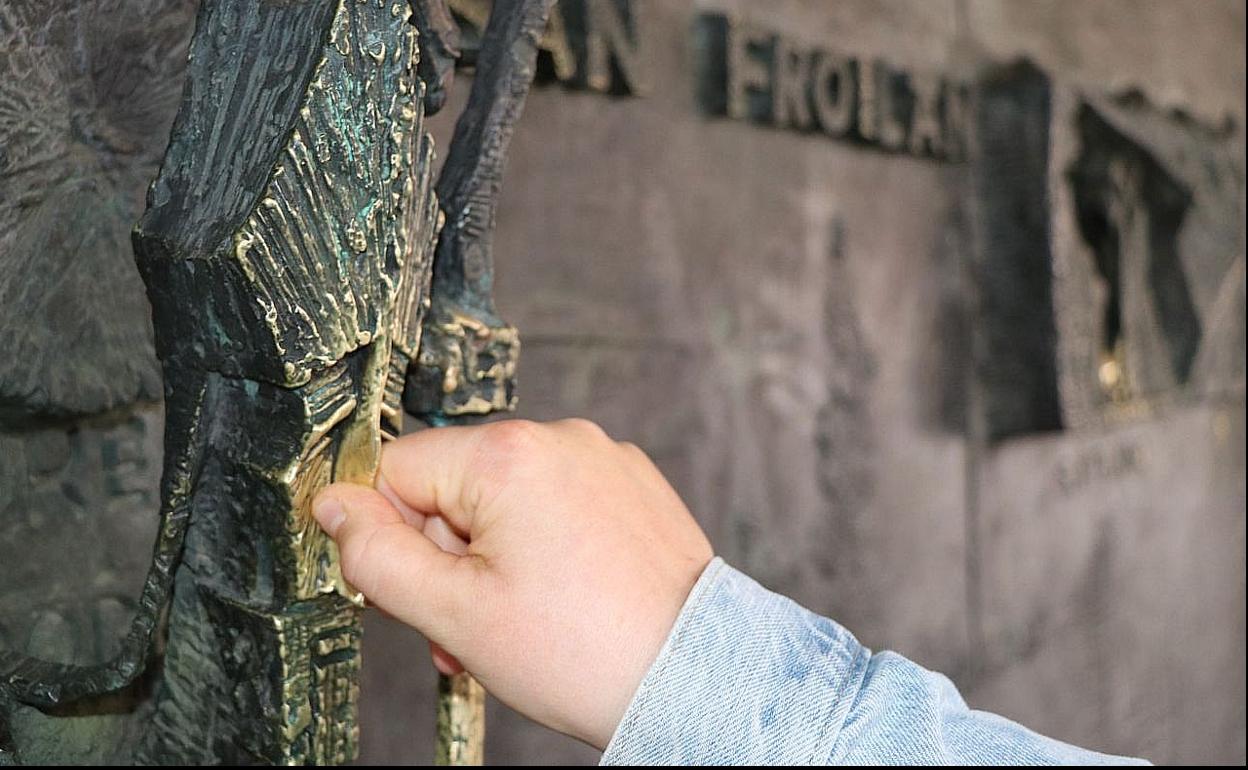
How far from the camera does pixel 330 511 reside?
0.58m

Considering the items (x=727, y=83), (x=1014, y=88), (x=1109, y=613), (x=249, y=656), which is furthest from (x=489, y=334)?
(x=1109, y=613)

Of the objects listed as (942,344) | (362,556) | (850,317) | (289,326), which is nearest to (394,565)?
(362,556)

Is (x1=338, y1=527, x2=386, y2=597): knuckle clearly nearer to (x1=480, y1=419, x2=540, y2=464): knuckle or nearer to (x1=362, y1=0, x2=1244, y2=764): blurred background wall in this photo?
(x1=480, y1=419, x2=540, y2=464): knuckle

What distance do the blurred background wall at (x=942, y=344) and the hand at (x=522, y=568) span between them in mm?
379

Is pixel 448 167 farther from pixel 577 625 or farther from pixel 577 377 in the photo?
pixel 577 377

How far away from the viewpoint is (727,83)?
1179 mm

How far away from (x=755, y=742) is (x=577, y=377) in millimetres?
537

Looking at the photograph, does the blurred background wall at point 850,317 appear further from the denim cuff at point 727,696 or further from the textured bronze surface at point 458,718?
the denim cuff at point 727,696

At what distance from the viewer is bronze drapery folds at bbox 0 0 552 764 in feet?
1.74

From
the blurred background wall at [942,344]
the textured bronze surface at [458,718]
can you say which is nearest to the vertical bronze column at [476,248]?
the textured bronze surface at [458,718]

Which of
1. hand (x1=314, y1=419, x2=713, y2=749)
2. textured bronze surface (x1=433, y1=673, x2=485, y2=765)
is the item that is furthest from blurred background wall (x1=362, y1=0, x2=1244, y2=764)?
hand (x1=314, y1=419, x2=713, y2=749)

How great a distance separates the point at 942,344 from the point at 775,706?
3.49 ft

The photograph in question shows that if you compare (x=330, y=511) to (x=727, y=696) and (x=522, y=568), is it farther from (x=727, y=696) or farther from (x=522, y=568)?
(x=727, y=696)

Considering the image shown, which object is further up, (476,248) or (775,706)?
(476,248)
